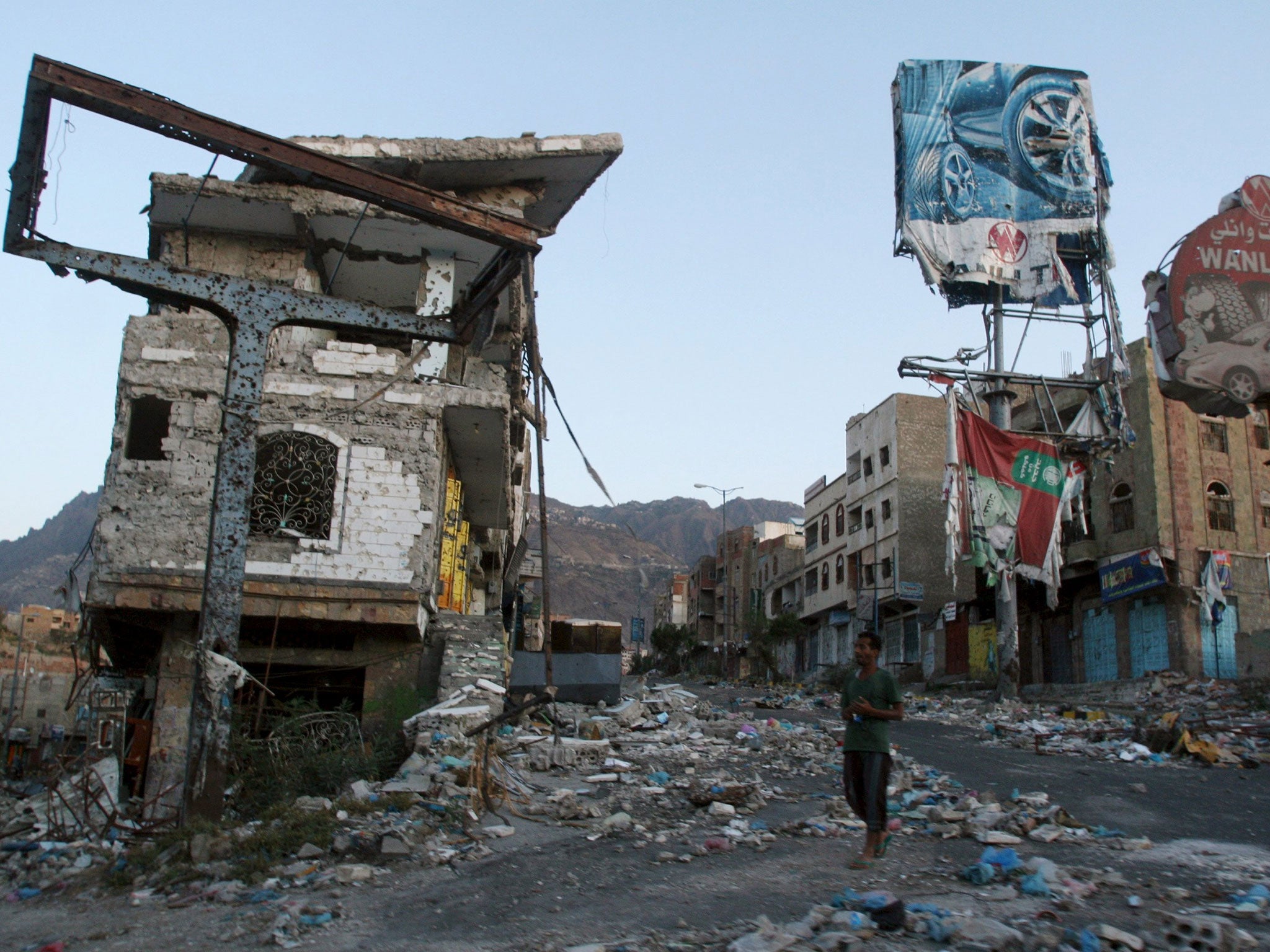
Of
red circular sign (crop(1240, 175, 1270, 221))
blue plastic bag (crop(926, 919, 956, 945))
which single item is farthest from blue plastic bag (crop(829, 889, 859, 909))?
red circular sign (crop(1240, 175, 1270, 221))

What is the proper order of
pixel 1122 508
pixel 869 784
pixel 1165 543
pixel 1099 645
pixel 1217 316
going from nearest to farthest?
pixel 869 784 < pixel 1217 316 < pixel 1165 543 < pixel 1122 508 < pixel 1099 645

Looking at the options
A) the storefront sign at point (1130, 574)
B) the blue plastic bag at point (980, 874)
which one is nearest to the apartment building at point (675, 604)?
the storefront sign at point (1130, 574)

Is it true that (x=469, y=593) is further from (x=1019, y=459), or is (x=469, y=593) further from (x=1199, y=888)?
(x=1199, y=888)

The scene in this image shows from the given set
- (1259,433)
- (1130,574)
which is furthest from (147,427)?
(1259,433)

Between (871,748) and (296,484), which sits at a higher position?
(296,484)

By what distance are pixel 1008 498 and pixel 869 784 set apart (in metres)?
19.7

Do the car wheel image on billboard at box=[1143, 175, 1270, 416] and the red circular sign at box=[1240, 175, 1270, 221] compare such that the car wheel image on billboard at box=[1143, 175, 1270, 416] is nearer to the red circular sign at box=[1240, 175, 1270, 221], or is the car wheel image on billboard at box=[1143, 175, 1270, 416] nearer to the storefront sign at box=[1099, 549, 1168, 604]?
the red circular sign at box=[1240, 175, 1270, 221]

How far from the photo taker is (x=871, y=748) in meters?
6.01

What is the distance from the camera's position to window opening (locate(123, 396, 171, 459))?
13023mm

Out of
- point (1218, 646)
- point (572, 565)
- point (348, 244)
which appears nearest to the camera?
point (348, 244)

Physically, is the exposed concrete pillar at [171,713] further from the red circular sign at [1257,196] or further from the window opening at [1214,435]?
the window opening at [1214,435]

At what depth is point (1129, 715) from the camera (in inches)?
714

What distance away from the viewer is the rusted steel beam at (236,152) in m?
7.01

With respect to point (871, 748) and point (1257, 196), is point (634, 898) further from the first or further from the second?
point (1257, 196)
